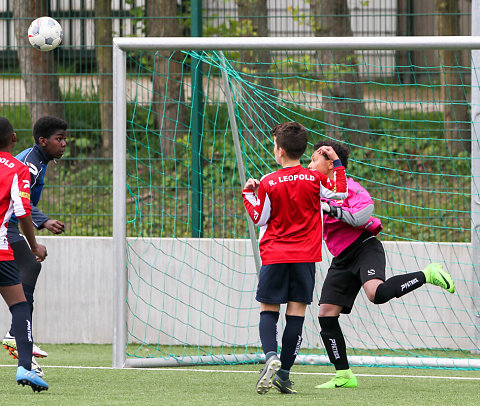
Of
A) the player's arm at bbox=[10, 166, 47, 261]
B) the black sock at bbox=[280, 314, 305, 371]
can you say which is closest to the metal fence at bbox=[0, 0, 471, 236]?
the player's arm at bbox=[10, 166, 47, 261]

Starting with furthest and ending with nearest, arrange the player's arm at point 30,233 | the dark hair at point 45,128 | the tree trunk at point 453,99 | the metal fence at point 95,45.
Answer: the metal fence at point 95,45, the tree trunk at point 453,99, the dark hair at point 45,128, the player's arm at point 30,233

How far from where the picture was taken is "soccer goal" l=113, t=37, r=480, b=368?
7766mm

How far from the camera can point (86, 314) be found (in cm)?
826

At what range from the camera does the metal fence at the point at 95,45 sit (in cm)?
844

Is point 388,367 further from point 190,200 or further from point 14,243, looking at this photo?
point 14,243

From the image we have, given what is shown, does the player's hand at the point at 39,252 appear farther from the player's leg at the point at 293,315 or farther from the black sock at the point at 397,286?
the black sock at the point at 397,286

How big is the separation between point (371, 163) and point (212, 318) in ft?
6.73

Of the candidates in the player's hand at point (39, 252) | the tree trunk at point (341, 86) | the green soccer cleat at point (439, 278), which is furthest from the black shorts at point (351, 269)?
the tree trunk at point (341, 86)

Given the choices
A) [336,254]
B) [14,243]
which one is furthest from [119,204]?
[336,254]

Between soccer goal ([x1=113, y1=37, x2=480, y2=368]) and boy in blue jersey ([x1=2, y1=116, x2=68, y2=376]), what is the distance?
1380mm

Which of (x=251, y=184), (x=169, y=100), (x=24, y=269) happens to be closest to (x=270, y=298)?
(x=251, y=184)

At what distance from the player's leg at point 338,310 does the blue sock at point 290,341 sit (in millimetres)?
449

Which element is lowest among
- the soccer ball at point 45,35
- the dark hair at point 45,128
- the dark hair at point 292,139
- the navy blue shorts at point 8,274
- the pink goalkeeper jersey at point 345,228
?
the navy blue shorts at point 8,274

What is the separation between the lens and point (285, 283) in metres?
5.28
